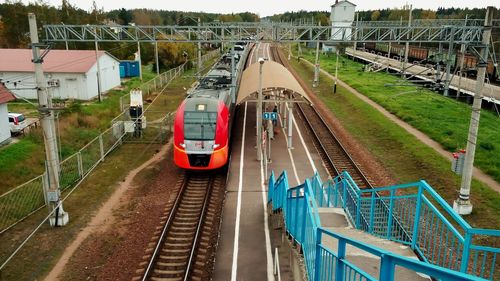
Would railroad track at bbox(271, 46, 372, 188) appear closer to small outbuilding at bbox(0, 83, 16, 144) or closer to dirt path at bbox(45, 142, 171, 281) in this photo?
dirt path at bbox(45, 142, 171, 281)

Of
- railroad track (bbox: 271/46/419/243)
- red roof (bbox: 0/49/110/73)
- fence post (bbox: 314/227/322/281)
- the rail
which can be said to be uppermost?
red roof (bbox: 0/49/110/73)

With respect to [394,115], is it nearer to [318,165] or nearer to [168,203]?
[318,165]

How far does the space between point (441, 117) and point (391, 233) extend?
2175 centimetres

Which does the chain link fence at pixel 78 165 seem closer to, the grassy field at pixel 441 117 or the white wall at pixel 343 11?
the grassy field at pixel 441 117

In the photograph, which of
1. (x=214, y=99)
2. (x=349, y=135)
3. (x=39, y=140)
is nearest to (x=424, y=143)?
(x=349, y=135)

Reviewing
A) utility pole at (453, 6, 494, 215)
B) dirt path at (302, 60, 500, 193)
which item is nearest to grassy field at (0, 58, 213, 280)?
utility pole at (453, 6, 494, 215)

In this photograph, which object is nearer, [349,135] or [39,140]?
[39,140]

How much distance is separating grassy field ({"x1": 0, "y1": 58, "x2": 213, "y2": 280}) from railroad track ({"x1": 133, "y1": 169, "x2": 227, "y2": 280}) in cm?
261

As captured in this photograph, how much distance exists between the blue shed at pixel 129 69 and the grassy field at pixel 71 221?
26441 mm

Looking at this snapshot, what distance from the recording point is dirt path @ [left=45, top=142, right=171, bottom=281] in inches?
444

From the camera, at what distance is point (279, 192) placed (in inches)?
496

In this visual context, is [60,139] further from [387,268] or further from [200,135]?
[387,268]

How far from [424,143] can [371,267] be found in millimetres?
17519

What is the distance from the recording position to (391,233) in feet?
28.8
